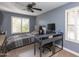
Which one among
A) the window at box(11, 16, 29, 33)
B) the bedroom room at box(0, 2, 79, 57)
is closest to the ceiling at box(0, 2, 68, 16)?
the bedroom room at box(0, 2, 79, 57)

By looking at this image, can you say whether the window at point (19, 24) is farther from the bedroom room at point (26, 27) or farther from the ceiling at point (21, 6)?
the ceiling at point (21, 6)

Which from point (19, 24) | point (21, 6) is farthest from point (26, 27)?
point (21, 6)

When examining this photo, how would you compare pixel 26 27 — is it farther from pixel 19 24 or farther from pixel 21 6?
pixel 21 6

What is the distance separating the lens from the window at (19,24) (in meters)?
1.35

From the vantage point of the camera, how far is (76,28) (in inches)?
68.3

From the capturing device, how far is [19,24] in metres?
1.42

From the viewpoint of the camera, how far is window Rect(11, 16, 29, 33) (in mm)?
1346

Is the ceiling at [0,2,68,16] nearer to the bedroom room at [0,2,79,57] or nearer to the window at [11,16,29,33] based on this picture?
the bedroom room at [0,2,79,57]

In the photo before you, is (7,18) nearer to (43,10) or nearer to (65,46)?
(43,10)

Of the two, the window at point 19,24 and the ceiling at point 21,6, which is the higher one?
the ceiling at point 21,6

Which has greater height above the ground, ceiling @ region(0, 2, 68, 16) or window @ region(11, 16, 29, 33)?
ceiling @ region(0, 2, 68, 16)

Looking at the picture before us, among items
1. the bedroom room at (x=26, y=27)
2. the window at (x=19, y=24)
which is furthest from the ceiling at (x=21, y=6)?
the window at (x=19, y=24)

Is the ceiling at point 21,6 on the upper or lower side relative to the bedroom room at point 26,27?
upper

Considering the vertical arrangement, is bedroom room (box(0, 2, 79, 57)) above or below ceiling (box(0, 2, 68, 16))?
below
